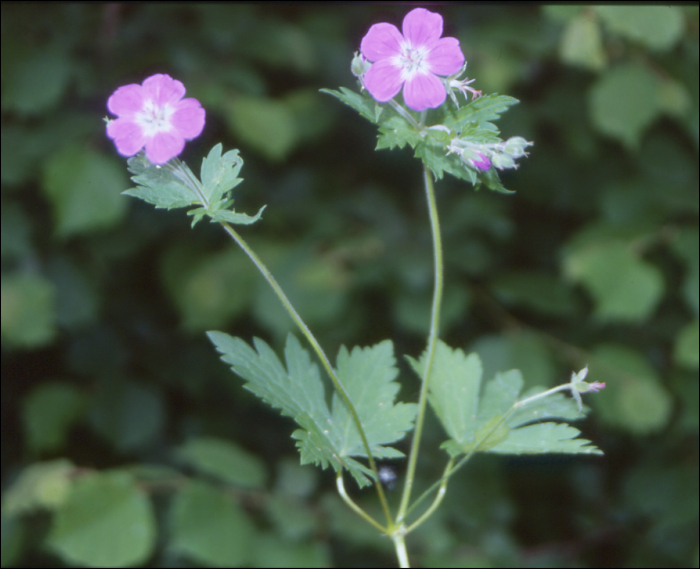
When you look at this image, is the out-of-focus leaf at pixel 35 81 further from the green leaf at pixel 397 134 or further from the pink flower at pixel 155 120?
the green leaf at pixel 397 134

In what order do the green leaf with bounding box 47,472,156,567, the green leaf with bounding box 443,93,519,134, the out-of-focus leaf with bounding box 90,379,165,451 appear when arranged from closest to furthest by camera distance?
the green leaf with bounding box 443,93,519,134
the green leaf with bounding box 47,472,156,567
the out-of-focus leaf with bounding box 90,379,165,451

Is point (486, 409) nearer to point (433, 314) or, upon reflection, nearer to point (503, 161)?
point (433, 314)

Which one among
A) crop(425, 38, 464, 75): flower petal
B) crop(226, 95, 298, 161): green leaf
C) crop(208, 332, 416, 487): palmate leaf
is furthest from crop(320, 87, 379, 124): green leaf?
crop(226, 95, 298, 161): green leaf

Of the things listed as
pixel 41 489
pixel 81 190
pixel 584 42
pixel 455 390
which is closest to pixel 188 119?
pixel 455 390

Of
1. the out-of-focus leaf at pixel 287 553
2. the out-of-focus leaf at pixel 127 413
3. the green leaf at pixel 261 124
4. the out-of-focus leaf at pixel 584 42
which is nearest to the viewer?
the out-of-focus leaf at pixel 287 553

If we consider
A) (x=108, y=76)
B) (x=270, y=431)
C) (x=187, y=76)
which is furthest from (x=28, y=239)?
(x=270, y=431)

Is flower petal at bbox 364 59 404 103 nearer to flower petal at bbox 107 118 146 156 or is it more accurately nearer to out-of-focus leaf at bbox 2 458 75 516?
flower petal at bbox 107 118 146 156

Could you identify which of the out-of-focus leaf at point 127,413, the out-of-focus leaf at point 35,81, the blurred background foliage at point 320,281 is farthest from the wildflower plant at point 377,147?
the out-of-focus leaf at point 127,413
